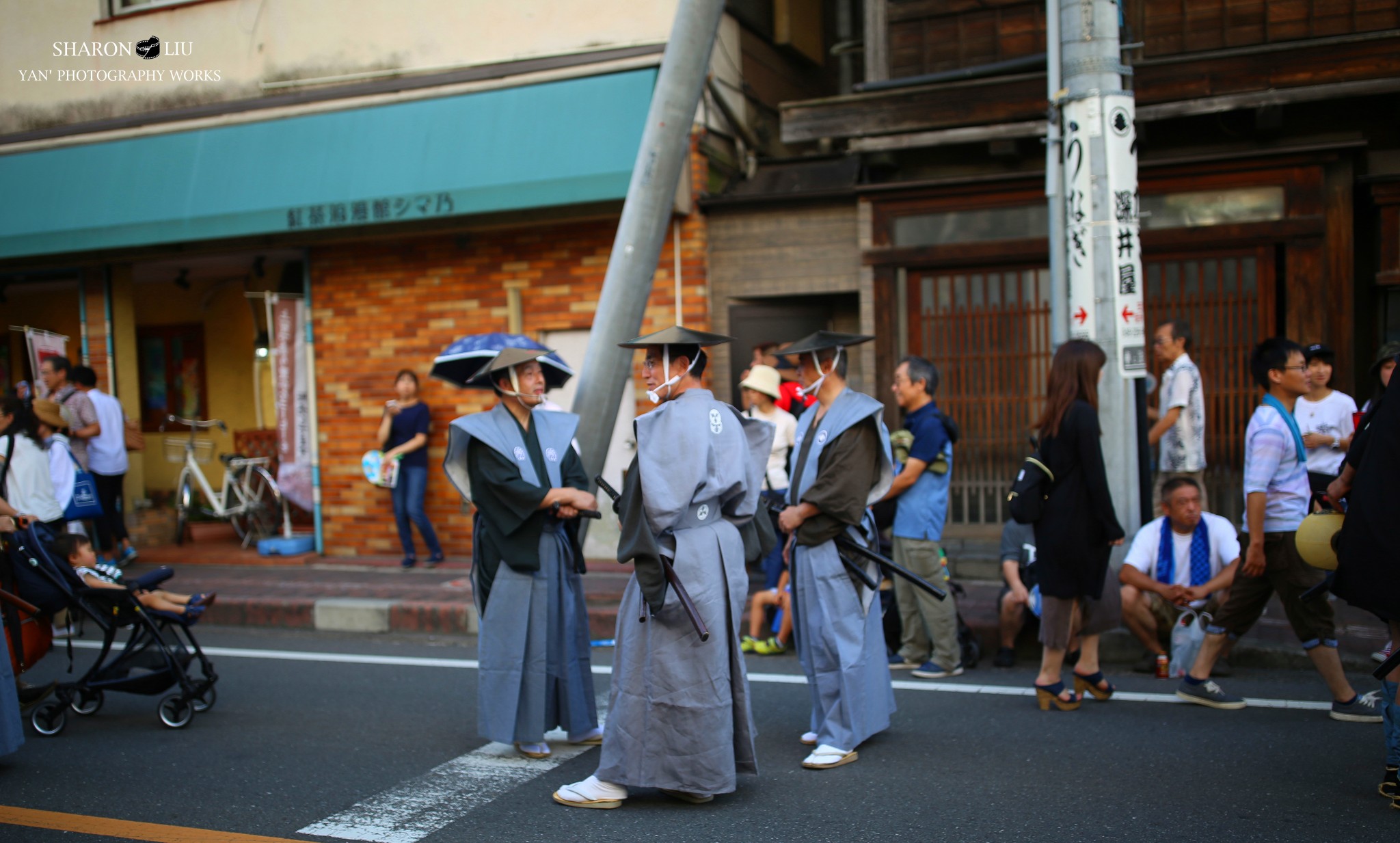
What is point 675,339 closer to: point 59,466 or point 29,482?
point 29,482

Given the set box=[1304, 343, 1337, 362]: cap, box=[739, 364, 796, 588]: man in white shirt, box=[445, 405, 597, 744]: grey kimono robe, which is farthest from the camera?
box=[739, 364, 796, 588]: man in white shirt

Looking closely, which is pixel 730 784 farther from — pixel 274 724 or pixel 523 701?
pixel 274 724

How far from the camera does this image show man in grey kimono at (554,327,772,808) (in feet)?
14.4

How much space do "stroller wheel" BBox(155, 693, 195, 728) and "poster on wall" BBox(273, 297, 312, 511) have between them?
5.90 m

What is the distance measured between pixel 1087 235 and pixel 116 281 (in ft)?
→ 35.2

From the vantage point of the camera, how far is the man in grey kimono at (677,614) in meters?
4.40

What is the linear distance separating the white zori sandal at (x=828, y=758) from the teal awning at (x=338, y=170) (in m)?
5.87

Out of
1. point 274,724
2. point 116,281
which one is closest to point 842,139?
point 274,724

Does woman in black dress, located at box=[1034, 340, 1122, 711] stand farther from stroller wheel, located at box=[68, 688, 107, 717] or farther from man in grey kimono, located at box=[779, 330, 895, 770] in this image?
stroller wheel, located at box=[68, 688, 107, 717]

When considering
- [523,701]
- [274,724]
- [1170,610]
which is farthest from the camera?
[1170,610]

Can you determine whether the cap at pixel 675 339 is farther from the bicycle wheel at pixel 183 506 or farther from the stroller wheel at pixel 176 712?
the bicycle wheel at pixel 183 506

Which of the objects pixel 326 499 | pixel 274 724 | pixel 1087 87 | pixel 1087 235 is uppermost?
Result: pixel 1087 87

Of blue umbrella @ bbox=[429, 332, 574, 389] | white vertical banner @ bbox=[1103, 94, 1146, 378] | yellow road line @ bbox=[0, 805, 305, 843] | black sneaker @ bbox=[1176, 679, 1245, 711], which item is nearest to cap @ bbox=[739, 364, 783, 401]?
blue umbrella @ bbox=[429, 332, 574, 389]

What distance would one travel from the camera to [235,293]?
14477 millimetres
